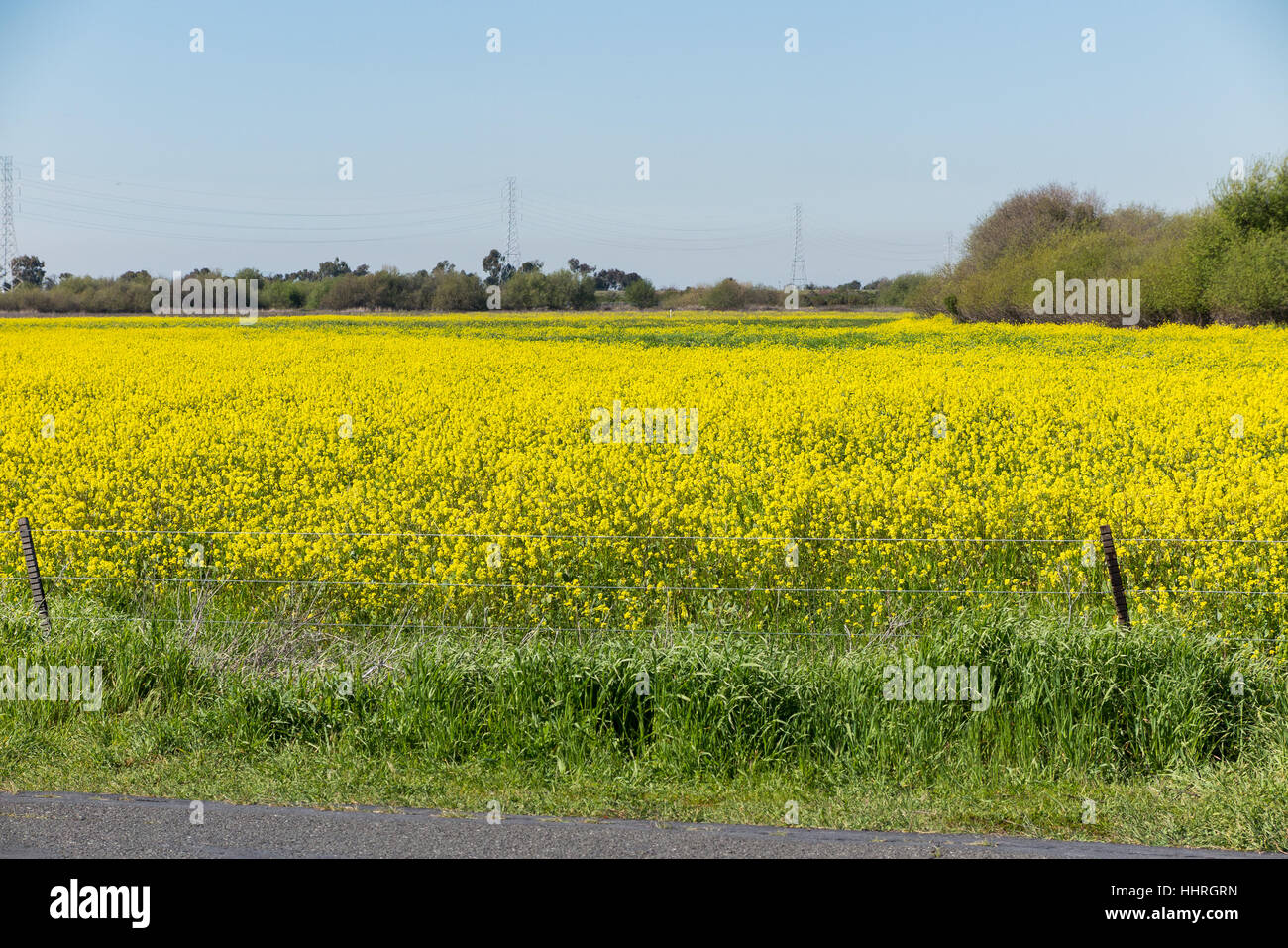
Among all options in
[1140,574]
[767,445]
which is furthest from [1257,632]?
[767,445]

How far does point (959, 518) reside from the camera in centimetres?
986

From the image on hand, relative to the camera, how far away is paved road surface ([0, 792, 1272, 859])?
5043mm

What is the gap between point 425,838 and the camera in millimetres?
5227

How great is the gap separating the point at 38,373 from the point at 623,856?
23.3 m

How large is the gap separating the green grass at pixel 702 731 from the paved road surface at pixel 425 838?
8.5 inches

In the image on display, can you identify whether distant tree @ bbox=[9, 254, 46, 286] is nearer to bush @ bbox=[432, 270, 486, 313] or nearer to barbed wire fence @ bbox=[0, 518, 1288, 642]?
bush @ bbox=[432, 270, 486, 313]

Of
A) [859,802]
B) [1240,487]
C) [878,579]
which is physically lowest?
[859,802]

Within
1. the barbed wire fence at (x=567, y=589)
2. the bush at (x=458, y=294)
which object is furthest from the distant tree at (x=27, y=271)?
the barbed wire fence at (x=567, y=589)

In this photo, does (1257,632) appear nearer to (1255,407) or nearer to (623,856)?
(623,856)

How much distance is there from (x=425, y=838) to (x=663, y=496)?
5.59m

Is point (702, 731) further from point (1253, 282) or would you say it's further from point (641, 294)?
point (641, 294)

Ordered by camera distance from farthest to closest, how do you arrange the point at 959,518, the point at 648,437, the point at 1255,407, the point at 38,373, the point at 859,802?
1. the point at 38,373
2. the point at 1255,407
3. the point at 648,437
4. the point at 959,518
5. the point at 859,802

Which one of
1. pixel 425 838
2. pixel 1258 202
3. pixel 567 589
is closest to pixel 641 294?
pixel 1258 202
